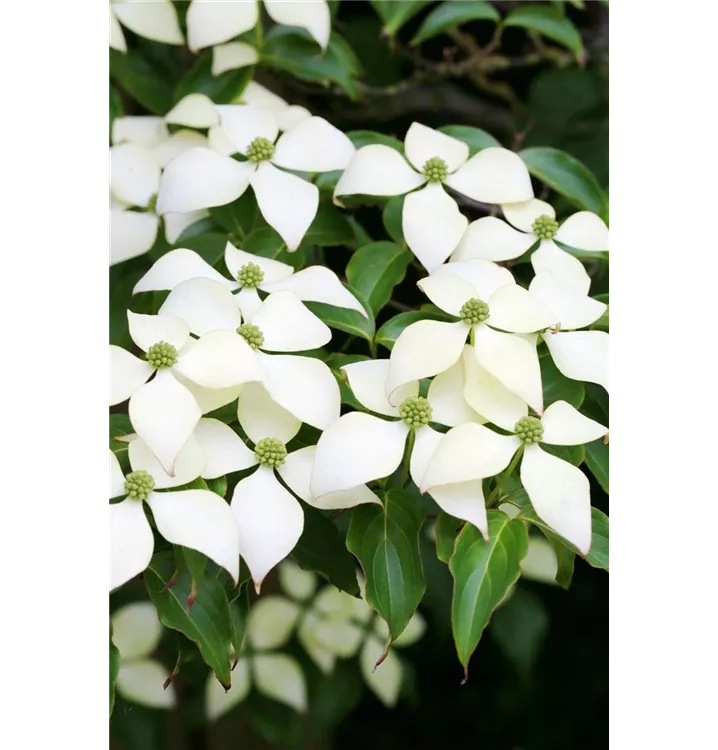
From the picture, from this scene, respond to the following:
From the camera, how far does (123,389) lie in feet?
1.56

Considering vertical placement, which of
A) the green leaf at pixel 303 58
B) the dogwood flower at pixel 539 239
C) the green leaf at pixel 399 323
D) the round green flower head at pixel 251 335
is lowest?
the round green flower head at pixel 251 335

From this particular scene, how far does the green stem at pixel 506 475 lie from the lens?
476mm

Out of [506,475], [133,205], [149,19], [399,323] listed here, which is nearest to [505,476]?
[506,475]

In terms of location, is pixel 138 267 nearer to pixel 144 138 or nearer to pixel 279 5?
pixel 144 138

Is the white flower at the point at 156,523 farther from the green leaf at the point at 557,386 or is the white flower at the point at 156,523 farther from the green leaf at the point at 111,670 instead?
the green leaf at the point at 557,386

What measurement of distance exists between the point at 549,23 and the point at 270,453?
1.65ft

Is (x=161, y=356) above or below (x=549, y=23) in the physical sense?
below

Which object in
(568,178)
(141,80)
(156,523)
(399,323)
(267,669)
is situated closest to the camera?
(156,523)

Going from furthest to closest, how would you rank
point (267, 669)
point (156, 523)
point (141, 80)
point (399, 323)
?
point (267, 669), point (141, 80), point (399, 323), point (156, 523)

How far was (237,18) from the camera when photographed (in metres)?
0.69

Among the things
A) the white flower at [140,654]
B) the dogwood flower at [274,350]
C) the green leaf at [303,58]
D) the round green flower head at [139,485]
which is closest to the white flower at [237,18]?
the green leaf at [303,58]

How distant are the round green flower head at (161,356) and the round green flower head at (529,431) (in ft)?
0.65

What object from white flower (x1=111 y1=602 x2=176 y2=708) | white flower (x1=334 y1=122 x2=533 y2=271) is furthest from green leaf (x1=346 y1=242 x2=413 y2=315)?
white flower (x1=111 y1=602 x2=176 y2=708)

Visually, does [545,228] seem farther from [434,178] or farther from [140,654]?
[140,654]
